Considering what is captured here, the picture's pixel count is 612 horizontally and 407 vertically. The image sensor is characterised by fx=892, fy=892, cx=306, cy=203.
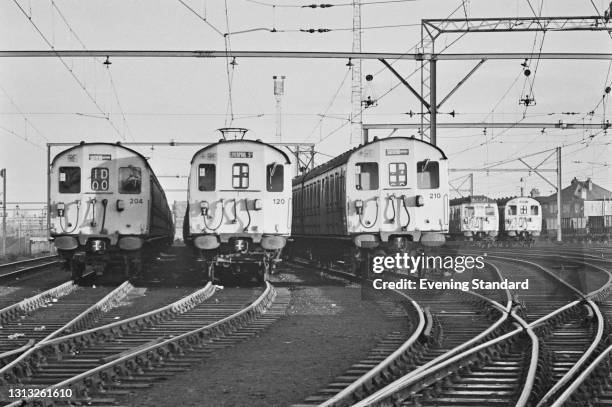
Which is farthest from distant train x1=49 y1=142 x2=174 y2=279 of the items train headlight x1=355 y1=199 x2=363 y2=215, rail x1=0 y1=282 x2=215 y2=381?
rail x1=0 y1=282 x2=215 y2=381

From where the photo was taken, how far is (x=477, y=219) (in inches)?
1933

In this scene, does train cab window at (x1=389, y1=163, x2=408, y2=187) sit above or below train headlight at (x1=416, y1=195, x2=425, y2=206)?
above

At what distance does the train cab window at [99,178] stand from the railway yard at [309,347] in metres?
2.45

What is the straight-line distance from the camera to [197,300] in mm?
17969

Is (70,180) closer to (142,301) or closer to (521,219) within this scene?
(142,301)

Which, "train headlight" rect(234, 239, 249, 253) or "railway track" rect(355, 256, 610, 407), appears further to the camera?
"train headlight" rect(234, 239, 249, 253)

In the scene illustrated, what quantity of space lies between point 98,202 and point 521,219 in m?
35.4

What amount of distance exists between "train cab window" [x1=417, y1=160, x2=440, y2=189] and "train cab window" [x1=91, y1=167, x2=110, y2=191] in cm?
744

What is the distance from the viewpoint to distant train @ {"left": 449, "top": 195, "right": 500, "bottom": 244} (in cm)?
4897

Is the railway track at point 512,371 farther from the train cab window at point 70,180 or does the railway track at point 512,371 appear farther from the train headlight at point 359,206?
the train cab window at point 70,180

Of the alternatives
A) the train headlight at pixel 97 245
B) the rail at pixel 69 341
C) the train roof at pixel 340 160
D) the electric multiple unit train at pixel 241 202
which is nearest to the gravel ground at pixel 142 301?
the rail at pixel 69 341

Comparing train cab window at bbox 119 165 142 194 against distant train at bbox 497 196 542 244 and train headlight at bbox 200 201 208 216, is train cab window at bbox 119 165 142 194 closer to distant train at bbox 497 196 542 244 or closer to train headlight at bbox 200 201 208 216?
train headlight at bbox 200 201 208 216

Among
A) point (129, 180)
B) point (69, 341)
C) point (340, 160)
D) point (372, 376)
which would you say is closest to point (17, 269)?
point (129, 180)

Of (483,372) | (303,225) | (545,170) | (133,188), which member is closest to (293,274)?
(303,225)
